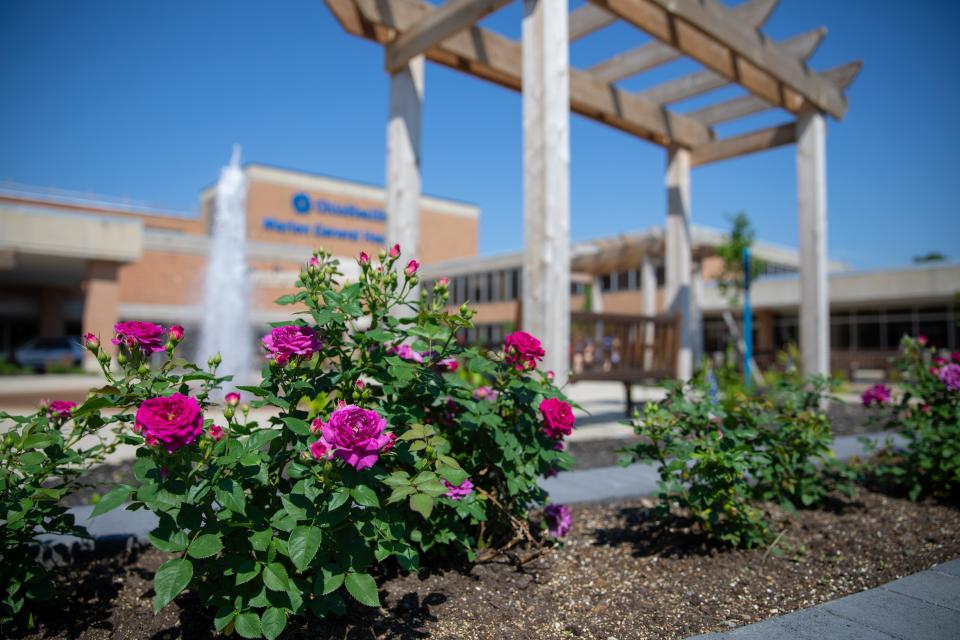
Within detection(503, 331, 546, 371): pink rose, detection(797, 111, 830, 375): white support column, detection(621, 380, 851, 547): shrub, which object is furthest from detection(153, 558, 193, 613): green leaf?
detection(797, 111, 830, 375): white support column

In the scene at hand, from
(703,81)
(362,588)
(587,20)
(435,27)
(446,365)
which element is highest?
(587,20)

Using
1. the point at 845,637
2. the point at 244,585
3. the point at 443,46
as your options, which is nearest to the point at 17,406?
the point at 443,46

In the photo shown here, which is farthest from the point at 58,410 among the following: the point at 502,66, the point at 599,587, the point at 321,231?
the point at 321,231

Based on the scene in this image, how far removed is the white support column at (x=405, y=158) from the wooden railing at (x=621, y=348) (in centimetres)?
210

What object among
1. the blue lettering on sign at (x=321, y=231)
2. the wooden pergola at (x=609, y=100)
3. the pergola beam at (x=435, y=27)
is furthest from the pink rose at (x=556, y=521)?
the blue lettering on sign at (x=321, y=231)

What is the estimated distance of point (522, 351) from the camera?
237 cm

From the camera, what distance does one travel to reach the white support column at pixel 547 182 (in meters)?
4.90

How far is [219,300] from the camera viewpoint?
13102 millimetres

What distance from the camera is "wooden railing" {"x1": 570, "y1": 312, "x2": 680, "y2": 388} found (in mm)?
7262

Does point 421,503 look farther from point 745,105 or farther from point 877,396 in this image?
point 745,105

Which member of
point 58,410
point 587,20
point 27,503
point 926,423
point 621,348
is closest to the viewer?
point 27,503

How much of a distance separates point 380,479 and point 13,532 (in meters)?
1.15

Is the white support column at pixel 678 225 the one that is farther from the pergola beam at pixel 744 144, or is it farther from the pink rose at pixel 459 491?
the pink rose at pixel 459 491

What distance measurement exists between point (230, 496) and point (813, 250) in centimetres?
821
